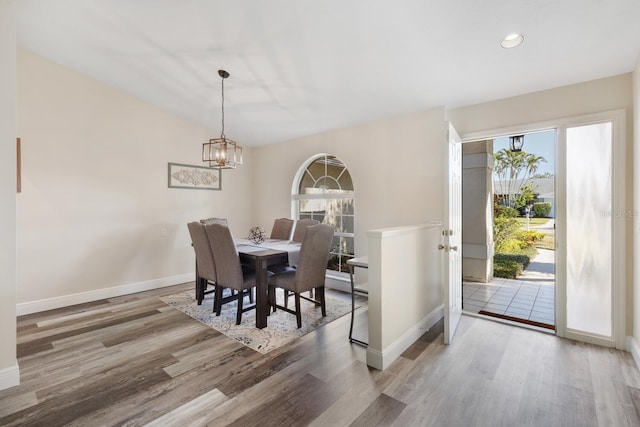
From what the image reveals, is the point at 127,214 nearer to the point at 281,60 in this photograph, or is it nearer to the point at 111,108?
the point at 111,108

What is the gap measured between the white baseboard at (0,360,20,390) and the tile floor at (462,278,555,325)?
4227 millimetres

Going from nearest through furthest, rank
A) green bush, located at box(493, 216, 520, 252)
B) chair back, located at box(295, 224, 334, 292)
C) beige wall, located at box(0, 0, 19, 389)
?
beige wall, located at box(0, 0, 19, 389) < chair back, located at box(295, 224, 334, 292) < green bush, located at box(493, 216, 520, 252)

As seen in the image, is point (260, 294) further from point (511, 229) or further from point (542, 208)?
point (542, 208)

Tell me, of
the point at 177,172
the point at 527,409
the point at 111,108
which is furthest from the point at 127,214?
the point at 527,409

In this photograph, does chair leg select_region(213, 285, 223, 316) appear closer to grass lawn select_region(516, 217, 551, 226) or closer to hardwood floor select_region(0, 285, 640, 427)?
hardwood floor select_region(0, 285, 640, 427)

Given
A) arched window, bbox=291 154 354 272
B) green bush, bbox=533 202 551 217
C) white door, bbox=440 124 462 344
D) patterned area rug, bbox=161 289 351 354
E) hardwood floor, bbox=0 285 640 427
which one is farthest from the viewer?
green bush, bbox=533 202 551 217

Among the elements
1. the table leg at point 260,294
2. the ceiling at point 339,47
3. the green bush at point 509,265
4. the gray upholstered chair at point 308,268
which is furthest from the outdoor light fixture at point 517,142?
the table leg at point 260,294

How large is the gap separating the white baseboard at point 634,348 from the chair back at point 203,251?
381 centimetres

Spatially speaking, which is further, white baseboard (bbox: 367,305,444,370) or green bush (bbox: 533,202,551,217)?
green bush (bbox: 533,202,551,217)

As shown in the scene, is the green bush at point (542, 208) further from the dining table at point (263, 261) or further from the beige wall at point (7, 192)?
the beige wall at point (7, 192)

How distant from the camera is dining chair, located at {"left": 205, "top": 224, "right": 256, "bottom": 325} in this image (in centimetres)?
295

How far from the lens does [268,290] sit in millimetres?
3158

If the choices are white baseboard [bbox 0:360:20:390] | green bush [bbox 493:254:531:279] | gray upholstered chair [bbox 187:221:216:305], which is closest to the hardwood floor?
white baseboard [bbox 0:360:20:390]

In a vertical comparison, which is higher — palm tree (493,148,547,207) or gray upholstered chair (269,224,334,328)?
palm tree (493,148,547,207)
